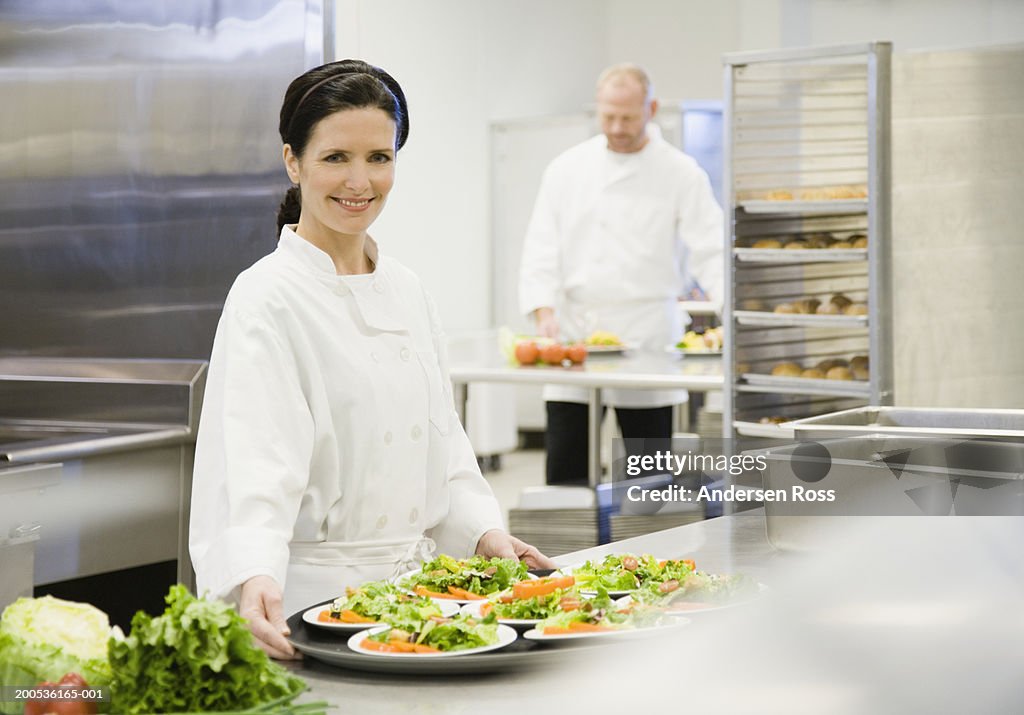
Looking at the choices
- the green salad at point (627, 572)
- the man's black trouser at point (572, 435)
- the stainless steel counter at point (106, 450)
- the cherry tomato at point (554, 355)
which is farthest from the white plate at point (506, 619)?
the man's black trouser at point (572, 435)

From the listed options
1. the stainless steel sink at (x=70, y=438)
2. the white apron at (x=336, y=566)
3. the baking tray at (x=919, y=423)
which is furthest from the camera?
the stainless steel sink at (x=70, y=438)

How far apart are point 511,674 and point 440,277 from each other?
6.71 metres

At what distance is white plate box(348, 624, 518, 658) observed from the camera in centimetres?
125

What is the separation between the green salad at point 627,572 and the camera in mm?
1510

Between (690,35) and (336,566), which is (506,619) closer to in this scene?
(336,566)

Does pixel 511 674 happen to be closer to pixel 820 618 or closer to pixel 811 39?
pixel 820 618

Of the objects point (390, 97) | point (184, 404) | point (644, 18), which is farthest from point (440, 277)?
point (390, 97)

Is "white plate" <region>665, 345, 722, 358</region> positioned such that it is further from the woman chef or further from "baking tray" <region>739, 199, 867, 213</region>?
the woman chef

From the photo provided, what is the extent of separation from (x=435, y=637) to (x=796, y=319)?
100 inches

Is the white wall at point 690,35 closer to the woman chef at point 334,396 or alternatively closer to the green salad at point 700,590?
the woman chef at point 334,396

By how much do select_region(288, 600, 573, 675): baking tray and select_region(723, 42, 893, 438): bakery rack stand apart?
240cm

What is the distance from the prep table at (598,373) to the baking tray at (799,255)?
37 centimetres

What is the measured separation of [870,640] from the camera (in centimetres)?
81

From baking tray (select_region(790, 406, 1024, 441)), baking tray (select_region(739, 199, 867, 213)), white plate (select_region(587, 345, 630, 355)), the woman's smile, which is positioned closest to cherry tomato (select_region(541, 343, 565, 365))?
white plate (select_region(587, 345, 630, 355))
